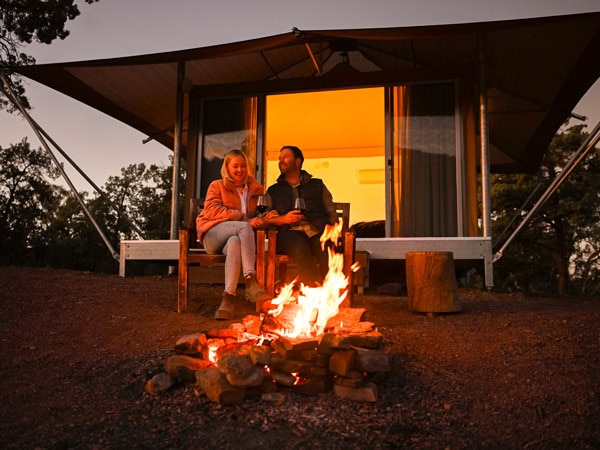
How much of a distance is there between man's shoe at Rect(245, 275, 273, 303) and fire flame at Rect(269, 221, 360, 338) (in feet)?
0.31

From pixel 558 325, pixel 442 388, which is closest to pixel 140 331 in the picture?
pixel 442 388

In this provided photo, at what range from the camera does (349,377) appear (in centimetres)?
226

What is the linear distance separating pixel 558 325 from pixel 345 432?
6.35 feet

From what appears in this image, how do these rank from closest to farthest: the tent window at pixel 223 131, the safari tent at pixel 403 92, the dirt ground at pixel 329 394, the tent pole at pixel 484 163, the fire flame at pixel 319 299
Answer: the dirt ground at pixel 329 394 → the fire flame at pixel 319 299 → the safari tent at pixel 403 92 → the tent pole at pixel 484 163 → the tent window at pixel 223 131

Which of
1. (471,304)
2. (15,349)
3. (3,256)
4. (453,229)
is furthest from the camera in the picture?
(3,256)

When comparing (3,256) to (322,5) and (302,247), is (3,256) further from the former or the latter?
(302,247)

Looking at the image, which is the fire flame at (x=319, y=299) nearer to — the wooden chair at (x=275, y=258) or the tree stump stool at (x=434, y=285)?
the wooden chair at (x=275, y=258)

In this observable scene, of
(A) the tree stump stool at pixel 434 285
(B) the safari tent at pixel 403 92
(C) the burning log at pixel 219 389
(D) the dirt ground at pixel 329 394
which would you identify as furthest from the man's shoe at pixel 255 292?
(B) the safari tent at pixel 403 92

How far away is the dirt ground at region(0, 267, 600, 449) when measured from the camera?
1.94m

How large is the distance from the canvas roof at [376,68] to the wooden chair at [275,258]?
6.16 ft

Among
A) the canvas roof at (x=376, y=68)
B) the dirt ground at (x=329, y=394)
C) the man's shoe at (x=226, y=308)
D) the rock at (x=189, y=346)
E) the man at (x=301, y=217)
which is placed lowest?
the dirt ground at (x=329, y=394)

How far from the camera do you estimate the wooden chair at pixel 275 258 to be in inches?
135

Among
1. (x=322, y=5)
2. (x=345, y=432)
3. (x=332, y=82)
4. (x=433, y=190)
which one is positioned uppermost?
(x=322, y=5)

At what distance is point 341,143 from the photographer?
9656 millimetres
